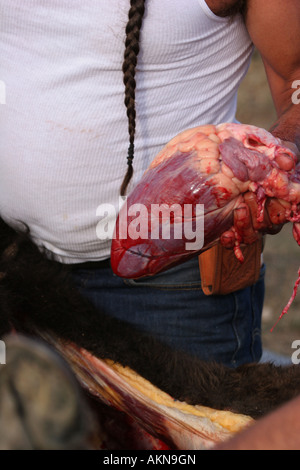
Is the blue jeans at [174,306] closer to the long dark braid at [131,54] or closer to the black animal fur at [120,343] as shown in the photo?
the black animal fur at [120,343]

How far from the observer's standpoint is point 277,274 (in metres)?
3.27

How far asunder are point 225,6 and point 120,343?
0.65 metres

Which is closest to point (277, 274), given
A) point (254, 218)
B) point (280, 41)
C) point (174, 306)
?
point (174, 306)

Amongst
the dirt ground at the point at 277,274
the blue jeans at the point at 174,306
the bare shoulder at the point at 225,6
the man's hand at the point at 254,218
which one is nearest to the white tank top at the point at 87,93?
the bare shoulder at the point at 225,6

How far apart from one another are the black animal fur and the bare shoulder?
A: 1.89 ft

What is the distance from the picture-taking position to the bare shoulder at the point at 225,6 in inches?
38.2

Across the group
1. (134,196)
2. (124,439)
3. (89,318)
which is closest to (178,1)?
(134,196)

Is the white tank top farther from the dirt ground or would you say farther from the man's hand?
the dirt ground

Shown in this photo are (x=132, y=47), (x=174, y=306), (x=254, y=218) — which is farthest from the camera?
(x=174, y=306)

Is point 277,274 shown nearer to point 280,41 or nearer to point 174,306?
point 174,306

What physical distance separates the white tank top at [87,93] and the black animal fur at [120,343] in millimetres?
120

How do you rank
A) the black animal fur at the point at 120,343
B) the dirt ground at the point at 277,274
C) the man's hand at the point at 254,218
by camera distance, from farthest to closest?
the dirt ground at the point at 277,274, the black animal fur at the point at 120,343, the man's hand at the point at 254,218

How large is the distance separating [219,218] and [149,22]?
0.45m
